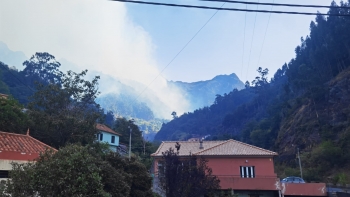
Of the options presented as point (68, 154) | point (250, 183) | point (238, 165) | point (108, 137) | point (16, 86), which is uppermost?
point (16, 86)

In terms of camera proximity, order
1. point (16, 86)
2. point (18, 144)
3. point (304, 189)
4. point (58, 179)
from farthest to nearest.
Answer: point (16, 86) < point (304, 189) < point (18, 144) < point (58, 179)

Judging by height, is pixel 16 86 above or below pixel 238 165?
above

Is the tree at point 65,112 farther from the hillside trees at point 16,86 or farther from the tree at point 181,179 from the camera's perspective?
the hillside trees at point 16,86

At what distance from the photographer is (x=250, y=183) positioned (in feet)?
72.8

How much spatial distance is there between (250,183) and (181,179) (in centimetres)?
1002

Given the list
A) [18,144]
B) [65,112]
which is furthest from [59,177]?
[65,112]

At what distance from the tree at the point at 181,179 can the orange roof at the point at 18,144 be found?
635 centimetres

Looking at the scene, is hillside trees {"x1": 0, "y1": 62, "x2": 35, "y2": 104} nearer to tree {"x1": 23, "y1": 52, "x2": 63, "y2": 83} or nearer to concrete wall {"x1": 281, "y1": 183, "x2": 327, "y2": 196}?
tree {"x1": 23, "y1": 52, "x2": 63, "y2": 83}

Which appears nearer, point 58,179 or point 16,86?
point 58,179

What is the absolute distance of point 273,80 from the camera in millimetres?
107625

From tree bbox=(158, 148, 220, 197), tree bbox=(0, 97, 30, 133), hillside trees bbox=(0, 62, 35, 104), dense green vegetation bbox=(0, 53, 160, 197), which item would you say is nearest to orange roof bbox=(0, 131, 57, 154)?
dense green vegetation bbox=(0, 53, 160, 197)

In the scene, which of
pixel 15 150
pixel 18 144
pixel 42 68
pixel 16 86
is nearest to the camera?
pixel 15 150

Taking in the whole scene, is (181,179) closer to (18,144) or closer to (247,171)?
(18,144)

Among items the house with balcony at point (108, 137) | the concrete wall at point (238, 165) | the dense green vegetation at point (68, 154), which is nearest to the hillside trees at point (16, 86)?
the house with balcony at point (108, 137)
